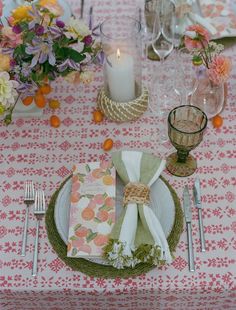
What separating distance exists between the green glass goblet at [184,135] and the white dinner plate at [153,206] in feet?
0.34

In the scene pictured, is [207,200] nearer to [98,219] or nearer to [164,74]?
[98,219]

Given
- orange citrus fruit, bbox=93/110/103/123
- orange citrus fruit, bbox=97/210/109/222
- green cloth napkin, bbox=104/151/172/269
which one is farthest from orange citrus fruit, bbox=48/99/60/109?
orange citrus fruit, bbox=97/210/109/222

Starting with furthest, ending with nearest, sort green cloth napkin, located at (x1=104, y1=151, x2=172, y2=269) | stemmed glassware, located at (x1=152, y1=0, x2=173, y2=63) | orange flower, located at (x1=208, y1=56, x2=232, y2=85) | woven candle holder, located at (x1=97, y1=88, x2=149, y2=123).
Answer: stemmed glassware, located at (x1=152, y1=0, x2=173, y2=63) → woven candle holder, located at (x1=97, y1=88, x2=149, y2=123) → orange flower, located at (x1=208, y1=56, x2=232, y2=85) → green cloth napkin, located at (x1=104, y1=151, x2=172, y2=269)

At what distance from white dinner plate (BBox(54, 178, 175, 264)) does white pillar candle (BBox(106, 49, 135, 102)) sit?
306 mm

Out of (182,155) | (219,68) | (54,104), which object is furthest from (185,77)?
(54,104)

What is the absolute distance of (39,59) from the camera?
108 centimetres

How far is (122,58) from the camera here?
1256mm

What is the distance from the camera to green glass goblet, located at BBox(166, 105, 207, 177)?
1114 mm

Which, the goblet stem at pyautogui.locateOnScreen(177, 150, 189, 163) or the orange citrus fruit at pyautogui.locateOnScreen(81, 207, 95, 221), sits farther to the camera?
the goblet stem at pyautogui.locateOnScreen(177, 150, 189, 163)

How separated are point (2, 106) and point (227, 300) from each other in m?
0.78

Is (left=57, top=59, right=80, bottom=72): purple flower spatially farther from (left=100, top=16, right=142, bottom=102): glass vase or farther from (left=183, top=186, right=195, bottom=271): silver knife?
(left=183, top=186, right=195, bottom=271): silver knife

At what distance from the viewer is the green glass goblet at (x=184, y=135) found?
3.66 feet

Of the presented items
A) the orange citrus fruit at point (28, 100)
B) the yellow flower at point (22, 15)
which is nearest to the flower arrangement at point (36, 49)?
the yellow flower at point (22, 15)

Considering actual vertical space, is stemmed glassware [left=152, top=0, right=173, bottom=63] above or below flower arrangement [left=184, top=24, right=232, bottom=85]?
above
